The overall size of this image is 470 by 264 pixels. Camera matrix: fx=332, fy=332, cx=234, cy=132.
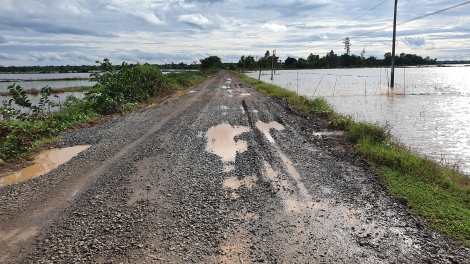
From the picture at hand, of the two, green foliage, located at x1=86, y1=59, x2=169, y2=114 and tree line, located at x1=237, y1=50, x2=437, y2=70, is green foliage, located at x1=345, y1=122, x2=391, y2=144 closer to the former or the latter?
green foliage, located at x1=86, y1=59, x2=169, y2=114

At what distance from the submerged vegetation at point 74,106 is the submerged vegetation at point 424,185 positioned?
7.80m

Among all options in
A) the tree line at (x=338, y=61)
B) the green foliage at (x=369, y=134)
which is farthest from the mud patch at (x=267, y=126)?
the tree line at (x=338, y=61)

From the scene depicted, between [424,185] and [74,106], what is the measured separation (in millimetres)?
15734

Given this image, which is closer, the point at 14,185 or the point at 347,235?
the point at 347,235

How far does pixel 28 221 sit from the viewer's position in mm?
4387

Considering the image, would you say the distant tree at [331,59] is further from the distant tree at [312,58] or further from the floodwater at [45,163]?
the floodwater at [45,163]

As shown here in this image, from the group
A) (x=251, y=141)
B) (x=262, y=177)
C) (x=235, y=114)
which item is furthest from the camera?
(x=235, y=114)

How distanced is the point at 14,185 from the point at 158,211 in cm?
324

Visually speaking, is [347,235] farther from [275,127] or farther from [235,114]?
[235,114]

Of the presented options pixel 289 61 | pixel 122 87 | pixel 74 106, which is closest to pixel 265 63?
pixel 289 61

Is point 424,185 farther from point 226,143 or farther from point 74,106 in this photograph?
point 74,106

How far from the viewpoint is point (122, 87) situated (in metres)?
16.9

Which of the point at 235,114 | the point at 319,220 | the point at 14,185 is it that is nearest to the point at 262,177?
the point at 319,220

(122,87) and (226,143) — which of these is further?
(122,87)
